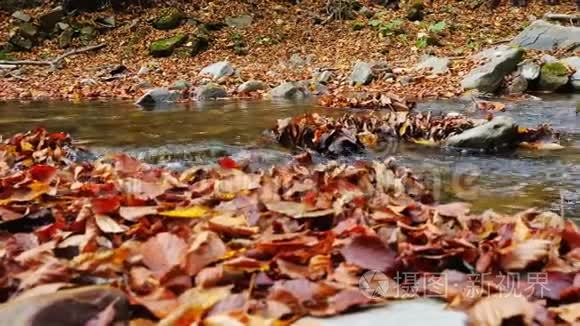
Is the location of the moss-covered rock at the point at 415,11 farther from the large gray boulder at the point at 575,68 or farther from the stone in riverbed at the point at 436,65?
the large gray boulder at the point at 575,68

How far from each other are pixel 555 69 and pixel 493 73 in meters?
1.06

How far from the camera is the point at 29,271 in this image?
1.79 m

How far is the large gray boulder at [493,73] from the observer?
9016 mm

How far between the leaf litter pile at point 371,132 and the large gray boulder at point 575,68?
14.6 feet

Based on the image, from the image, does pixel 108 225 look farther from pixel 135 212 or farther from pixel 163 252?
pixel 163 252

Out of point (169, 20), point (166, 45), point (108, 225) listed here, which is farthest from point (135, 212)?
point (169, 20)

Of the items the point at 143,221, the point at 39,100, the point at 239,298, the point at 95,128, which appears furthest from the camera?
the point at 39,100

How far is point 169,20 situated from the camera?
14938 mm

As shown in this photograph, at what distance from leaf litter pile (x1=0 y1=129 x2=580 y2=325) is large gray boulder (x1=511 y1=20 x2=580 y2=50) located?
10568mm

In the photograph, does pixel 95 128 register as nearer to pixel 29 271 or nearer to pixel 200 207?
pixel 200 207

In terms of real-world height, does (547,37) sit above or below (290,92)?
above

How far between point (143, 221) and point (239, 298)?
0.78 meters

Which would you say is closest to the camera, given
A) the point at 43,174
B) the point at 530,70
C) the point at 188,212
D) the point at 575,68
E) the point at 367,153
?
the point at 188,212

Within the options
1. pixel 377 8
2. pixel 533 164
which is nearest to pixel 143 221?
pixel 533 164
